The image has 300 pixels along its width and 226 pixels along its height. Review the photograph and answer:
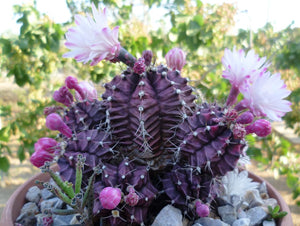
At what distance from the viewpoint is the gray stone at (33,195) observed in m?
0.95

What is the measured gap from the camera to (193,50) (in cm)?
174

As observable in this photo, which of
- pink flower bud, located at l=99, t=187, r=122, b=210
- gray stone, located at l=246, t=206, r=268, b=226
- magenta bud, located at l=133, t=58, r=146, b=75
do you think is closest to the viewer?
pink flower bud, located at l=99, t=187, r=122, b=210

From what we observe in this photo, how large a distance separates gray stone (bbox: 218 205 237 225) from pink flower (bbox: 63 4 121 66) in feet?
1.70

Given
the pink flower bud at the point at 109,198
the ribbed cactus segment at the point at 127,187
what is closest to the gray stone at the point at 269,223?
the ribbed cactus segment at the point at 127,187

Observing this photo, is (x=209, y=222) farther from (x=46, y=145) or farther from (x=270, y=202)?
(x=46, y=145)

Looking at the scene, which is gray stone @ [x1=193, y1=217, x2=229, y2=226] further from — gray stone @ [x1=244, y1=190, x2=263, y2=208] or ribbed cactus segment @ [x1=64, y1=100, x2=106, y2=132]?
ribbed cactus segment @ [x1=64, y1=100, x2=106, y2=132]

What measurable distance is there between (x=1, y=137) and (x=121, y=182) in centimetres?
95

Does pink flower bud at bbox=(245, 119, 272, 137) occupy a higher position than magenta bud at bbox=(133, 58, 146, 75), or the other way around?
magenta bud at bbox=(133, 58, 146, 75)

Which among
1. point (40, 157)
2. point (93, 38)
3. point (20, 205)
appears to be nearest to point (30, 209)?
point (20, 205)

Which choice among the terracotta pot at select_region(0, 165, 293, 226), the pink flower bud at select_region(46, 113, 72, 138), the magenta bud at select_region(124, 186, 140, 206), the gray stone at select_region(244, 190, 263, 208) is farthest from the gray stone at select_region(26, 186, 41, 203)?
the gray stone at select_region(244, 190, 263, 208)

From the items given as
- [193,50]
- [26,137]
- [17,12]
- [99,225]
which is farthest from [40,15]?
[99,225]

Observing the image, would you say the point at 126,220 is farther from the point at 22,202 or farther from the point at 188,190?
the point at 22,202

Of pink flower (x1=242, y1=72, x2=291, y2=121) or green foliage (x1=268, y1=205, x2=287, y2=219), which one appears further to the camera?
green foliage (x1=268, y1=205, x2=287, y2=219)

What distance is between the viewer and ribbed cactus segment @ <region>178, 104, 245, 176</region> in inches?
24.4
